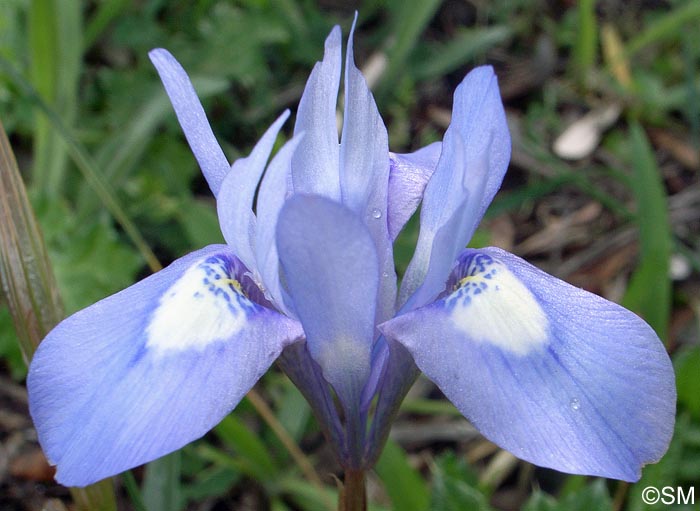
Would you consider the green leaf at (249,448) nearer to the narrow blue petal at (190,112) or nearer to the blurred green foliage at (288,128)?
the blurred green foliage at (288,128)

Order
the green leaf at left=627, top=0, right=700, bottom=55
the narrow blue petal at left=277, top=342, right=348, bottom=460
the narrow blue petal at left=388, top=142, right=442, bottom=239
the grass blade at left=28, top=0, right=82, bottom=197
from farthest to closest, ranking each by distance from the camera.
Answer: the green leaf at left=627, top=0, right=700, bottom=55 → the grass blade at left=28, top=0, right=82, bottom=197 → the narrow blue petal at left=388, top=142, right=442, bottom=239 → the narrow blue petal at left=277, top=342, right=348, bottom=460

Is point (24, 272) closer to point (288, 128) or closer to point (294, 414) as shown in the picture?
point (294, 414)

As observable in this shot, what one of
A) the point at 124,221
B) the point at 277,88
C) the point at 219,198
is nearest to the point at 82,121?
the point at 277,88

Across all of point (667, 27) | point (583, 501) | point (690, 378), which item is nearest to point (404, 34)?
point (667, 27)

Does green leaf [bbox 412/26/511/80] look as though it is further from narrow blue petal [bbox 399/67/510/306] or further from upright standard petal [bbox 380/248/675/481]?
upright standard petal [bbox 380/248/675/481]

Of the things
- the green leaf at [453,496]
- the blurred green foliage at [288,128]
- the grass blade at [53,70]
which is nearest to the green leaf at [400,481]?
the blurred green foliage at [288,128]

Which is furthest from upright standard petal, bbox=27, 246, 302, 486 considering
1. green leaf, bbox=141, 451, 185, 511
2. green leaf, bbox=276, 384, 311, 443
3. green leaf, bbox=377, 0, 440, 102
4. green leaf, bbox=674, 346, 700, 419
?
→ green leaf, bbox=377, 0, 440, 102
